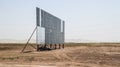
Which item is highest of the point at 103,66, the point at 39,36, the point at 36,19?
the point at 36,19

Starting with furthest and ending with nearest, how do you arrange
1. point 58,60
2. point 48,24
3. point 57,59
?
point 48,24, point 57,59, point 58,60

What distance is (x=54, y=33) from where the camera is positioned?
3747 cm

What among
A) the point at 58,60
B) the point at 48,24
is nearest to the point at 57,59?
the point at 58,60

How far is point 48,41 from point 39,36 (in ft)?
13.9

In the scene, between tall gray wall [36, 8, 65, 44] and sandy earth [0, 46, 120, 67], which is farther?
tall gray wall [36, 8, 65, 44]

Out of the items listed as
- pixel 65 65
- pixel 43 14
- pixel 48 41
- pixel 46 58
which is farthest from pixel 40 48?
pixel 65 65

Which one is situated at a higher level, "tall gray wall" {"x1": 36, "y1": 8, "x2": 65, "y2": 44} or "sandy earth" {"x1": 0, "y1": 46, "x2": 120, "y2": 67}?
"tall gray wall" {"x1": 36, "y1": 8, "x2": 65, "y2": 44}

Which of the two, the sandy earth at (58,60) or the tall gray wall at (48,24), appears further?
the tall gray wall at (48,24)

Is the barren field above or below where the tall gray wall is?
below

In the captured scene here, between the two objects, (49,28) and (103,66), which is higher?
(49,28)

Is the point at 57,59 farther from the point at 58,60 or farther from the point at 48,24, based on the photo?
the point at 48,24

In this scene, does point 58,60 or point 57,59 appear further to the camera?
point 57,59

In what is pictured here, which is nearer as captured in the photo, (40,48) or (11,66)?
(11,66)

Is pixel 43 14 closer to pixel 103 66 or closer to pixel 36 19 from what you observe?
pixel 36 19
